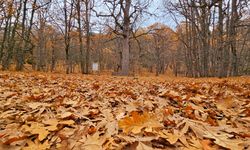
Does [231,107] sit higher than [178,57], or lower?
lower

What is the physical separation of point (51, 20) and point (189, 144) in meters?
27.1

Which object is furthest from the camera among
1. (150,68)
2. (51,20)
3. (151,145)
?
(150,68)

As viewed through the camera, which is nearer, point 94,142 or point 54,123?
point 94,142

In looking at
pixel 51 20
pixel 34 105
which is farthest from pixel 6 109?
pixel 51 20

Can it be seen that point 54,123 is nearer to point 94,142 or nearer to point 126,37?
point 94,142

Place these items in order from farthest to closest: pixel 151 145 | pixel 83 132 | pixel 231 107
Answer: pixel 231 107
pixel 83 132
pixel 151 145

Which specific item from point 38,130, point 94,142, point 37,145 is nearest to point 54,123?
point 38,130

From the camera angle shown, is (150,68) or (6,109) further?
(150,68)

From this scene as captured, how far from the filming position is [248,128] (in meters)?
1.73

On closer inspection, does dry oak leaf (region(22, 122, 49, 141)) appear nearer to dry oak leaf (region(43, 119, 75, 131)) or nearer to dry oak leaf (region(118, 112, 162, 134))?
dry oak leaf (region(43, 119, 75, 131))

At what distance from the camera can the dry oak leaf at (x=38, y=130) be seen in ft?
4.85

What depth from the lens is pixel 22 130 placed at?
1.60 metres

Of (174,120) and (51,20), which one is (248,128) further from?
(51,20)

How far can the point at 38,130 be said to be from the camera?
1.55 meters
